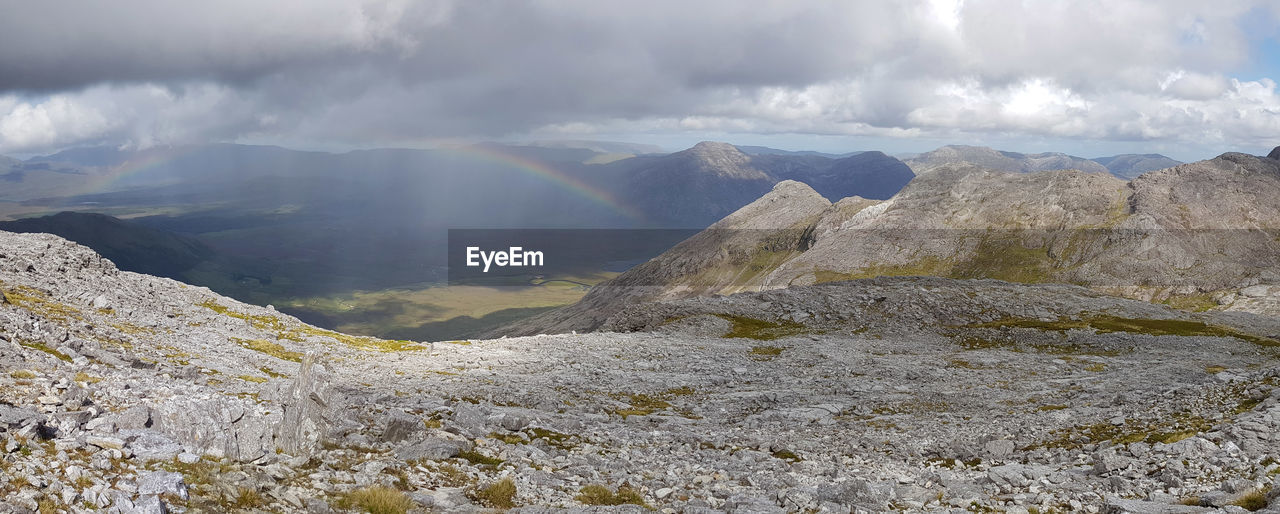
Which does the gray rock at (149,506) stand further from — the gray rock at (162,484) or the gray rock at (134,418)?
the gray rock at (134,418)

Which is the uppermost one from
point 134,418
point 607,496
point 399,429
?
point 134,418

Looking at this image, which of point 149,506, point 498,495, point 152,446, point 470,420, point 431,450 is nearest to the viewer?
point 149,506


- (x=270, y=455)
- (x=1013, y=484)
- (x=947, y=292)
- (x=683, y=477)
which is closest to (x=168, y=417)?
(x=270, y=455)

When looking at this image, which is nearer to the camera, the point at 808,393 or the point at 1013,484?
the point at 1013,484

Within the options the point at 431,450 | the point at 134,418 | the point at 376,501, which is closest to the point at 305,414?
the point at 431,450

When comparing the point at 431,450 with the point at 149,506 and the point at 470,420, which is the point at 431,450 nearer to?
the point at 470,420

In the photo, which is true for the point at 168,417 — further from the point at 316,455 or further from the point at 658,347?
the point at 658,347

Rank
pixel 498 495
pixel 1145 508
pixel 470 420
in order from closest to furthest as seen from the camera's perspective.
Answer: pixel 1145 508 < pixel 498 495 < pixel 470 420

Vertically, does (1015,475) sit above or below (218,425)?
below
